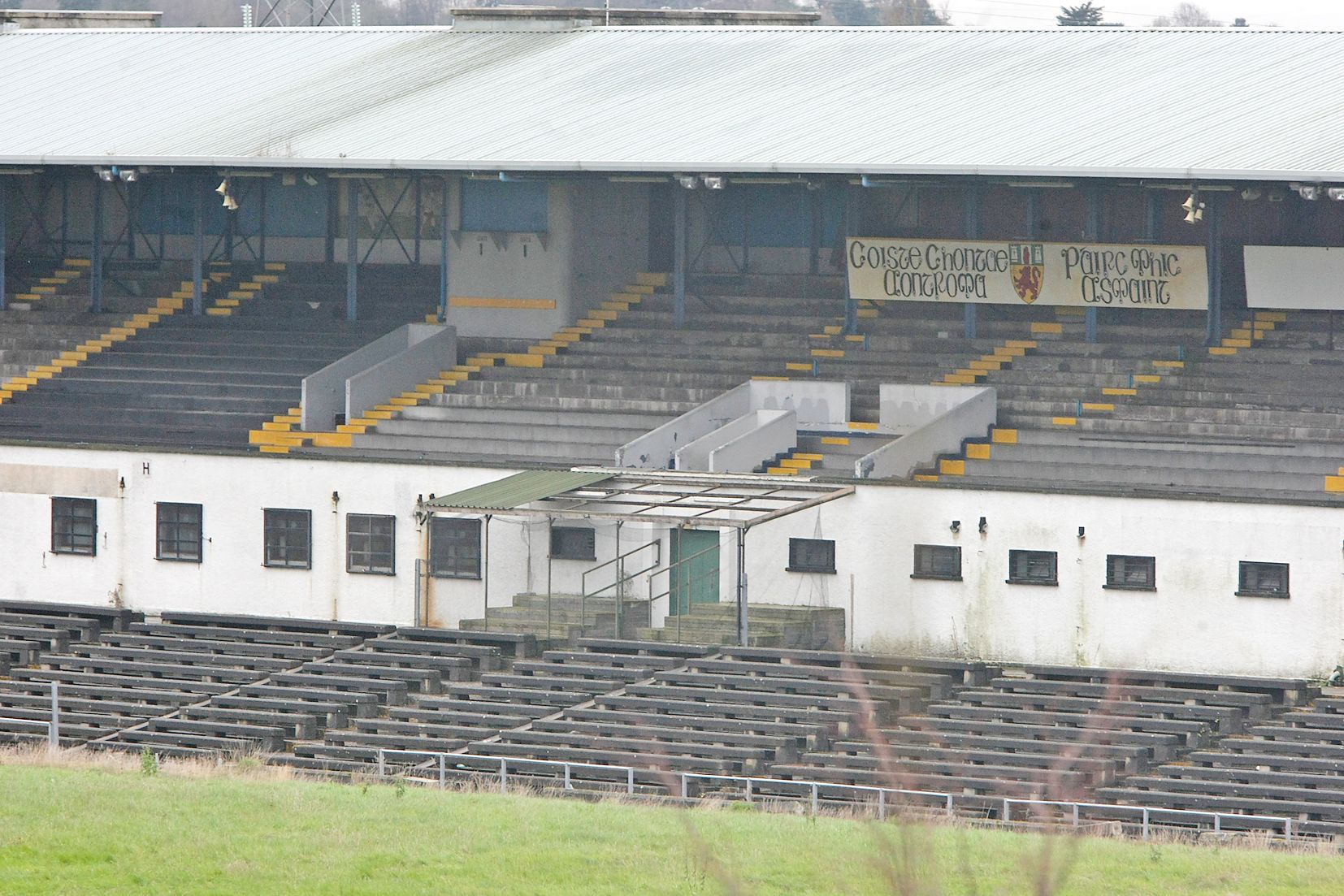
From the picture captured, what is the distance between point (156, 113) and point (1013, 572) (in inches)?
881

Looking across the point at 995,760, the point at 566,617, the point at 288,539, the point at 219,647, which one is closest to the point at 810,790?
the point at 995,760

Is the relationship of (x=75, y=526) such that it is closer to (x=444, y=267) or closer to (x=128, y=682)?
(x=128, y=682)

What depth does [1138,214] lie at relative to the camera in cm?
4244

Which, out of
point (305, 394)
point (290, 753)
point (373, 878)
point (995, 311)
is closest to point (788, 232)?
point (995, 311)

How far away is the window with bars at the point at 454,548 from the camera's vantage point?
36.6 meters

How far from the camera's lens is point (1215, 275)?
39469mm

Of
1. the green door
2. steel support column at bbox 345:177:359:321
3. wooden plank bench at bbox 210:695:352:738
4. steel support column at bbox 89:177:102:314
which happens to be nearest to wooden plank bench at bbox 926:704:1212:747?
the green door

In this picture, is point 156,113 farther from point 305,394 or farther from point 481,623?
point 481,623

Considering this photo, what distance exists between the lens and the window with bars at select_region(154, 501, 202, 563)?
38625 millimetres

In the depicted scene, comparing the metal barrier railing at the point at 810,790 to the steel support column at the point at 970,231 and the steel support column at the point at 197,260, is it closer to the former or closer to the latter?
the steel support column at the point at 970,231

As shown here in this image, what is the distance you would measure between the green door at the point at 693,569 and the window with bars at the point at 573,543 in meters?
1.31

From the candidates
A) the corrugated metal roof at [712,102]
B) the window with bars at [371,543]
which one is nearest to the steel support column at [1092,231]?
the corrugated metal roof at [712,102]

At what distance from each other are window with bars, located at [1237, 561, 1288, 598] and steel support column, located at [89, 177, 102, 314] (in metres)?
25.3

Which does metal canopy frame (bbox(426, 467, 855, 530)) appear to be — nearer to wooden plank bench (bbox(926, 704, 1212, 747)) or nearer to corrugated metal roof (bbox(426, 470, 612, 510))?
corrugated metal roof (bbox(426, 470, 612, 510))
